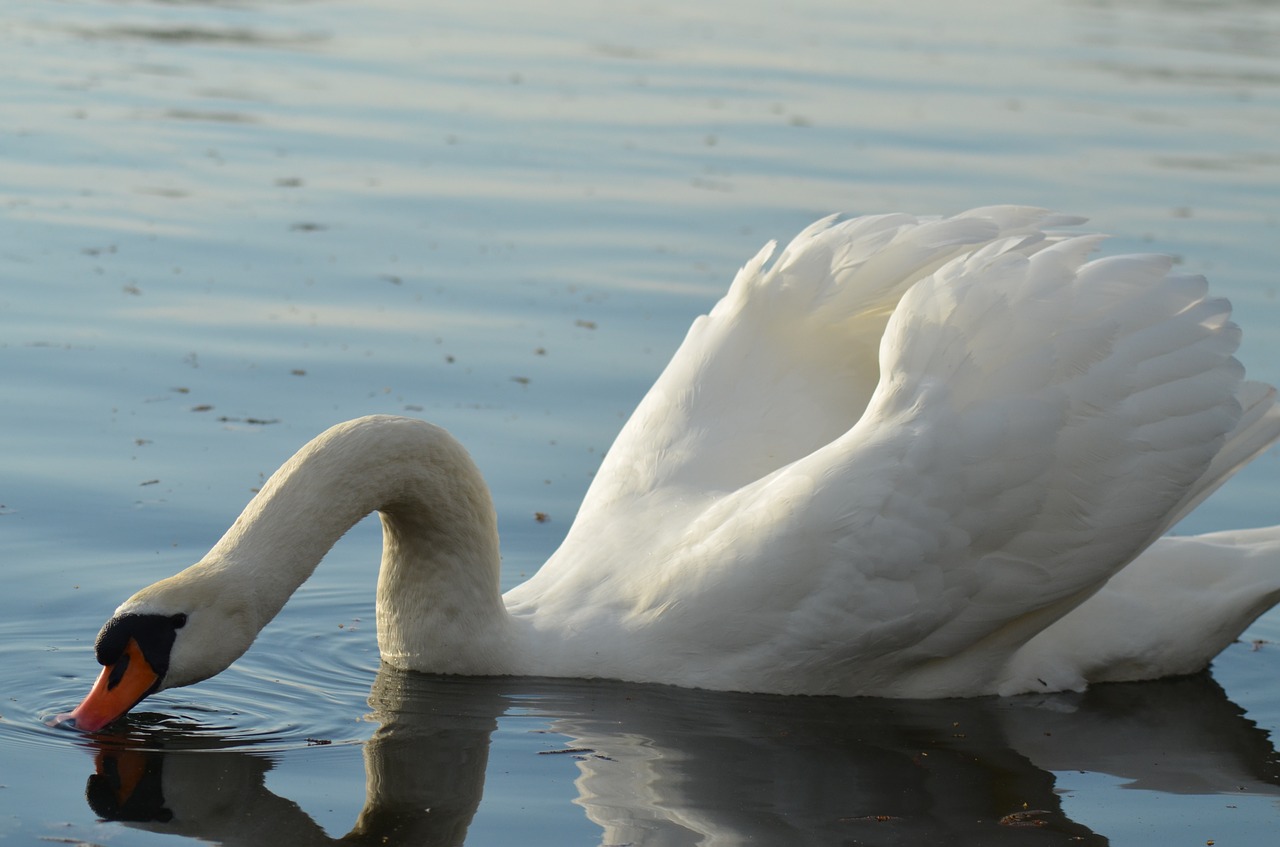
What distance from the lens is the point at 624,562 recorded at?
7531 millimetres

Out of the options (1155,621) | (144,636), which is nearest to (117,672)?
(144,636)

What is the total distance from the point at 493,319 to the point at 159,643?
5.96 m

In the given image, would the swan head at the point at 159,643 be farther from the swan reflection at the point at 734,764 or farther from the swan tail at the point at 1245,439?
the swan tail at the point at 1245,439

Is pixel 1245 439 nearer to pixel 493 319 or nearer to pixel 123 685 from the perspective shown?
pixel 123 685

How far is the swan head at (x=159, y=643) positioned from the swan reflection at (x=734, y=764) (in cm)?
16

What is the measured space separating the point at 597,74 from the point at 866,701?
553 inches

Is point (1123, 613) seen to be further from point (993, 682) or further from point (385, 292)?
point (385, 292)

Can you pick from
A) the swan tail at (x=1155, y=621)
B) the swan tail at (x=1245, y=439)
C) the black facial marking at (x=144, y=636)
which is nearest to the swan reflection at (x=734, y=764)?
the swan tail at (x=1155, y=621)

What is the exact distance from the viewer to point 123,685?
651 centimetres

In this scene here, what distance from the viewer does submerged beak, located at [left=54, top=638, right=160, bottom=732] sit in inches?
256

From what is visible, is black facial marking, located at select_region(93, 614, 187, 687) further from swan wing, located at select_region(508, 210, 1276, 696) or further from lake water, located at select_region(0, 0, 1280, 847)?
swan wing, located at select_region(508, 210, 1276, 696)

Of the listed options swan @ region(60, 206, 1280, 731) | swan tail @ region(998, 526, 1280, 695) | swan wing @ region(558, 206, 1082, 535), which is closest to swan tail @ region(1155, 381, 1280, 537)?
swan @ region(60, 206, 1280, 731)

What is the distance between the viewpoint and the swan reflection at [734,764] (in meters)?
6.14

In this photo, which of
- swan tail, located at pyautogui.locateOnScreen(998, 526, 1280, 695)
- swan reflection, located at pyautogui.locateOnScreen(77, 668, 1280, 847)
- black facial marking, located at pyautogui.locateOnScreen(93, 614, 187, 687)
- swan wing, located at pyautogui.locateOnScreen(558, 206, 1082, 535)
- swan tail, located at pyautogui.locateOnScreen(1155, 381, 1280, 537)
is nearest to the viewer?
swan reflection, located at pyautogui.locateOnScreen(77, 668, 1280, 847)
